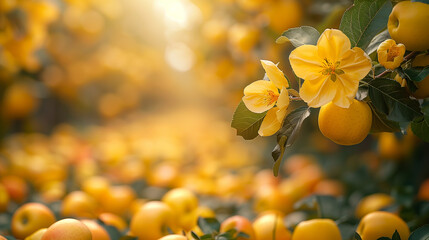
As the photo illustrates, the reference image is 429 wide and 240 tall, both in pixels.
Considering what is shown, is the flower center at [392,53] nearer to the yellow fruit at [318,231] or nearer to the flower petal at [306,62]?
the flower petal at [306,62]

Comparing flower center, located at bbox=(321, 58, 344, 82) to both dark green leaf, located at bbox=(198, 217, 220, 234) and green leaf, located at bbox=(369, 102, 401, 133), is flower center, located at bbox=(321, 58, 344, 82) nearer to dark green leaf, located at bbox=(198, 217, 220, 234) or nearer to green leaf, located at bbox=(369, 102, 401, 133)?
green leaf, located at bbox=(369, 102, 401, 133)

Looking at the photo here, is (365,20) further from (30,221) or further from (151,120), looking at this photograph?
(151,120)

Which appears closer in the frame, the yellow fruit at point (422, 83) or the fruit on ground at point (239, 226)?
the yellow fruit at point (422, 83)

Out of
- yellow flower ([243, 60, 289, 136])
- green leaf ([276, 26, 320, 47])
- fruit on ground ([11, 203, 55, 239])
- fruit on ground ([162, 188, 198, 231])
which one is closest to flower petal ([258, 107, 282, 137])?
yellow flower ([243, 60, 289, 136])

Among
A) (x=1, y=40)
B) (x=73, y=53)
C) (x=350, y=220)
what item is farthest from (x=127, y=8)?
(x=350, y=220)

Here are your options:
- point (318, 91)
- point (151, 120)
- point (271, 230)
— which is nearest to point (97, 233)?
point (271, 230)

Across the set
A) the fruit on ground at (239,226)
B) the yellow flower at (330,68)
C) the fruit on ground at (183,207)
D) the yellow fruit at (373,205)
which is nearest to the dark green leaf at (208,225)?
the fruit on ground at (239,226)
